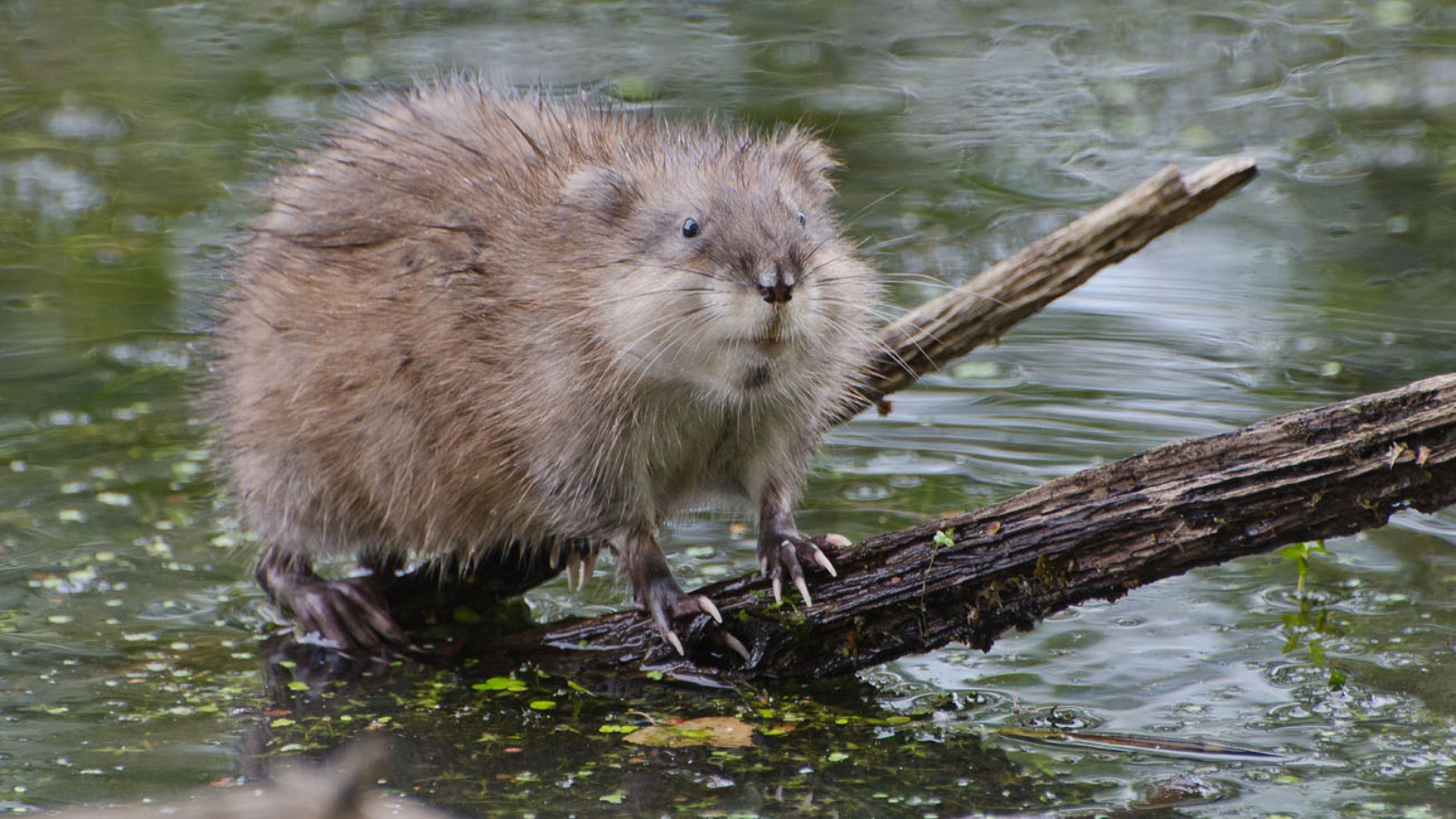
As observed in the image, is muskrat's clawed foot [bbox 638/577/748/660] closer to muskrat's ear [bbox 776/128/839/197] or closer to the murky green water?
the murky green water

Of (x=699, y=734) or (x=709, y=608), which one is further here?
(x=709, y=608)

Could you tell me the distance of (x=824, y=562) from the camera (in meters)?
4.80

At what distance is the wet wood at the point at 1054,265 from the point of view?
5457 mm

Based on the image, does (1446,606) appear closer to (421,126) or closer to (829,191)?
(829,191)

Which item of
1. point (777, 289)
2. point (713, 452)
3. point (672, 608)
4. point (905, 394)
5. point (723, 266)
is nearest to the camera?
point (777, 289)

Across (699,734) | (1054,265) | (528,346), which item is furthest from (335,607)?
(1054,265)

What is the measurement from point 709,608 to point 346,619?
4.19ft

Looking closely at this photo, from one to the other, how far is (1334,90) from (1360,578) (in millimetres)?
6232

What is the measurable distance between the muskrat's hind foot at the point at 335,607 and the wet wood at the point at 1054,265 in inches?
62.0

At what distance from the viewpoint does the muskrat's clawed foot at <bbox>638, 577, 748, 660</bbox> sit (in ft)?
16.1

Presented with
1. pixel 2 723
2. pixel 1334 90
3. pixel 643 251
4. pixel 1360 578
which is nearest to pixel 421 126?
pixel 643 251

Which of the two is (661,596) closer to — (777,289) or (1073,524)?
(777,289)

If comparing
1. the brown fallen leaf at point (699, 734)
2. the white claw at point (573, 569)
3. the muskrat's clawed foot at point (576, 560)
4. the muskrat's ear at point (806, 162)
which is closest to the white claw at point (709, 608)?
the brown fallen leaf at point (699, 734)

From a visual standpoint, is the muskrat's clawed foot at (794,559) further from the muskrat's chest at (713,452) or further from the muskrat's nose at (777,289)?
the muskrat's nose at (777,289)
